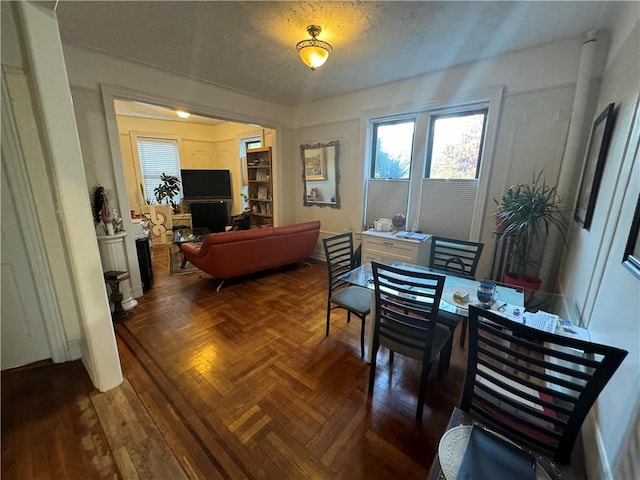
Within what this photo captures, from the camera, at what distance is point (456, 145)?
319cm

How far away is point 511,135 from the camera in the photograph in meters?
2.74

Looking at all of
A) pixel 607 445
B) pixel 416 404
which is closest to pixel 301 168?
pixel 416 404

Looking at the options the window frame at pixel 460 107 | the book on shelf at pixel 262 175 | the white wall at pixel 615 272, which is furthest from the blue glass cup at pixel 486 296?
the book on shelf at pixel 262 175

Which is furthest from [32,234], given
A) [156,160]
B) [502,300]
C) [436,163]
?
[156,160]

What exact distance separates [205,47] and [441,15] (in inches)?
86.2

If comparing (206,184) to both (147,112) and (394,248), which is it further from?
(394,248)

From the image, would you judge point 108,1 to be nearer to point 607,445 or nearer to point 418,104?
point 418,104

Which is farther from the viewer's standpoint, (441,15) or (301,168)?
(301,168)

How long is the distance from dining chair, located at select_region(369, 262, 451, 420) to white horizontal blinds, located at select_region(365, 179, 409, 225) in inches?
89.4

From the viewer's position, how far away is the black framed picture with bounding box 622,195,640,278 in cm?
104

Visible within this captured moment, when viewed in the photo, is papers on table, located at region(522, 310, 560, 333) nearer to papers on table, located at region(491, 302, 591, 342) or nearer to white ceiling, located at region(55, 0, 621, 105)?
papers on table, located at region(491, 302, 591, 342)

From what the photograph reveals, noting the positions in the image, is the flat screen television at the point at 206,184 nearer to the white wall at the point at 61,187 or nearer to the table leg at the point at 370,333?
the white wall at the point at 61,187

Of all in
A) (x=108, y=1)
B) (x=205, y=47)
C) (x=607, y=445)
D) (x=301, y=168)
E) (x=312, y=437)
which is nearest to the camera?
(x=607, y=445)

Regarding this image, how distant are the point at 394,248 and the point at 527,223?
4.51 ft
